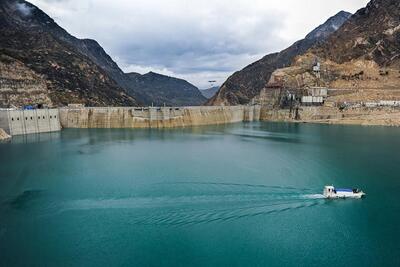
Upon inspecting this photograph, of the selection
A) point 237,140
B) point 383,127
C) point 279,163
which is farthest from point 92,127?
point 383,127

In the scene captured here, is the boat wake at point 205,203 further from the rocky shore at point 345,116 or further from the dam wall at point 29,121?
the rocky shore at point 345,116

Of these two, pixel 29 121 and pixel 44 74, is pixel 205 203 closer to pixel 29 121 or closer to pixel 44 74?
pixel 29 121

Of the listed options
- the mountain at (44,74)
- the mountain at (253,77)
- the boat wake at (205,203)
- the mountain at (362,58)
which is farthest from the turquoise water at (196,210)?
the mountain at (253,77)

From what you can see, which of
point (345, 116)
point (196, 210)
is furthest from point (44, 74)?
point (196, 210)

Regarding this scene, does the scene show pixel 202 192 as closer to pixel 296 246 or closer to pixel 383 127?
pixel 296 246

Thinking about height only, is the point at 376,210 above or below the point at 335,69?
below
